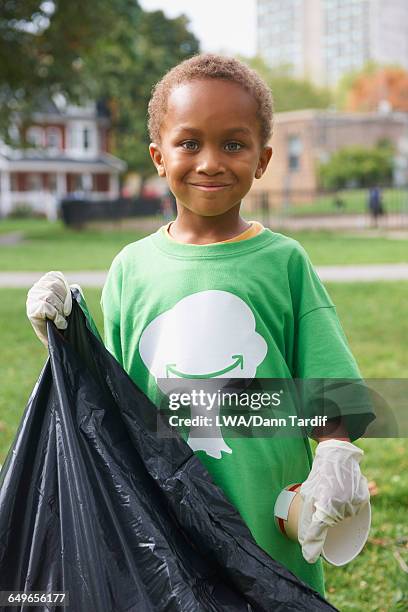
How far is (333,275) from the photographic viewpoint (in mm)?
12914

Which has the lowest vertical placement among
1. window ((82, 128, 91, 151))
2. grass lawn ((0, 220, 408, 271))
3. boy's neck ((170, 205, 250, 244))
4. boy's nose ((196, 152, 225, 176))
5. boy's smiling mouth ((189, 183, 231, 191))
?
grass lawn ((0, 220, 408, 271))

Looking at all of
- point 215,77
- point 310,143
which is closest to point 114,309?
point 215,77

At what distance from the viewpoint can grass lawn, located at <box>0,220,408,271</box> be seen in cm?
1538

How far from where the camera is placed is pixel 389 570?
3.39 m

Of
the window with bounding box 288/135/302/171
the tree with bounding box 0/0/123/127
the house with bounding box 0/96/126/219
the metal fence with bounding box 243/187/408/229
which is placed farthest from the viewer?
the house with bounding box 0/96/126/219

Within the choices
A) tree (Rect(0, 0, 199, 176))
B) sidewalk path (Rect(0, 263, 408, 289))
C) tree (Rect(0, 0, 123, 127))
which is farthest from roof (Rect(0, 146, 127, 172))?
sidewalk path (Rect(0, 263, 408, 289))

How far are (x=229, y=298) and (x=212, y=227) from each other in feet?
0.63

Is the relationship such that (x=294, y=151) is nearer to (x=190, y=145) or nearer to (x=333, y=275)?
(x=333, y=275)

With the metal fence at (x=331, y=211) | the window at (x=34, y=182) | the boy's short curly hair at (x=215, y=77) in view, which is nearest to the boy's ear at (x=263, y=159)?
the boy's short curly hair at (x=215, y=77)

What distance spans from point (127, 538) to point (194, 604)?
0.63 feet

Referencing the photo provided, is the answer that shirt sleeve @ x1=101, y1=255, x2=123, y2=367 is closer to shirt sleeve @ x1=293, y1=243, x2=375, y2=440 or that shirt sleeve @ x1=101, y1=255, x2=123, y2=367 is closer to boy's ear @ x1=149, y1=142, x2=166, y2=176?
boy's ear @ x1=149, y1=142, x2=166, y2=176

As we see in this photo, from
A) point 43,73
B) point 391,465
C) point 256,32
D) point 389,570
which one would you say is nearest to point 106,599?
point 389,570

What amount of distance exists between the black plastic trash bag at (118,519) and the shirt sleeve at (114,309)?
7.2 inches

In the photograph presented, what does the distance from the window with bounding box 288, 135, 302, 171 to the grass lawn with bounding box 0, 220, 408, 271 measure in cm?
2037
